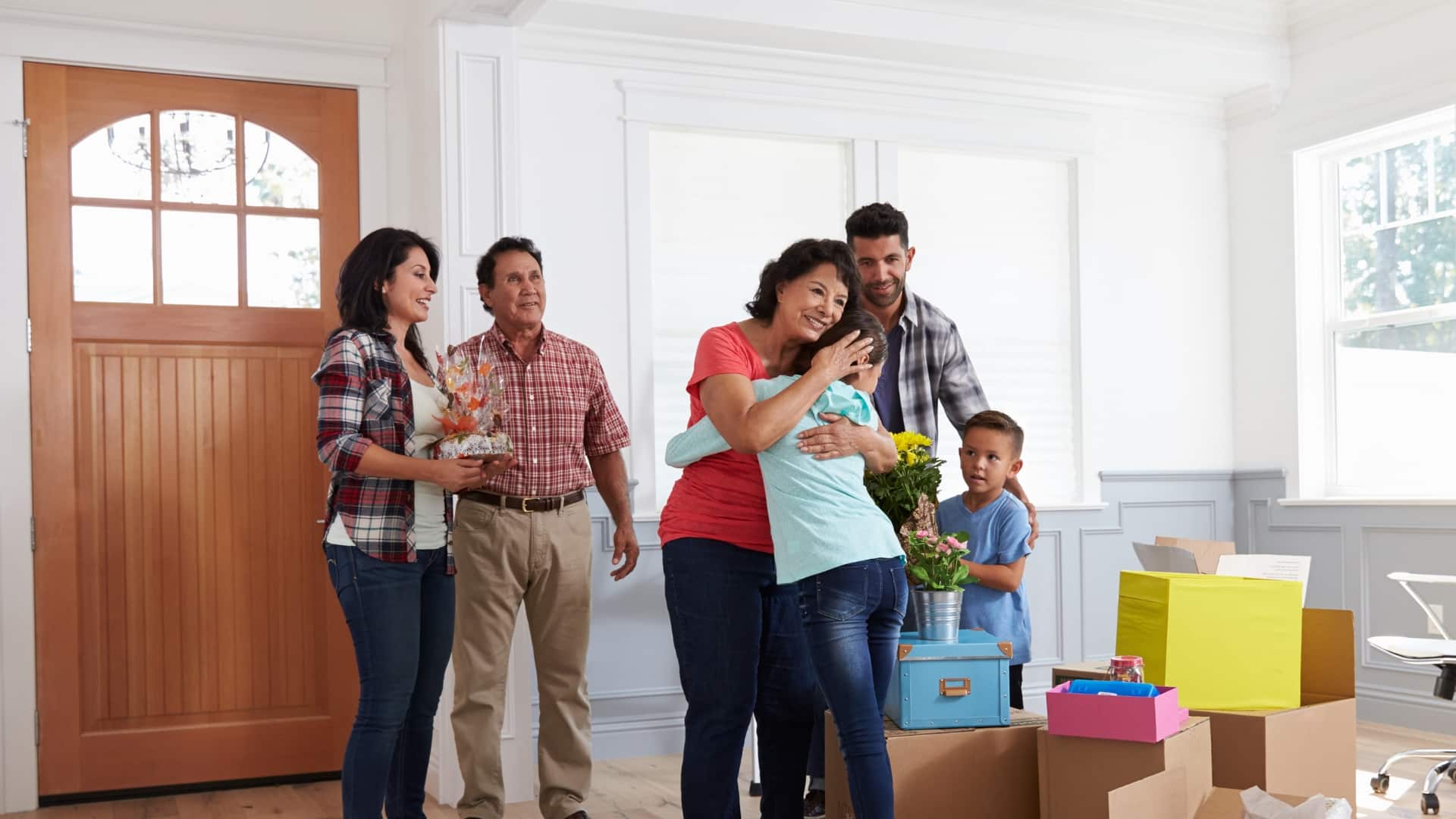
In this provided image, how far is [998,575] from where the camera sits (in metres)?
3.12

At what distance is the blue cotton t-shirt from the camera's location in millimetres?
3170

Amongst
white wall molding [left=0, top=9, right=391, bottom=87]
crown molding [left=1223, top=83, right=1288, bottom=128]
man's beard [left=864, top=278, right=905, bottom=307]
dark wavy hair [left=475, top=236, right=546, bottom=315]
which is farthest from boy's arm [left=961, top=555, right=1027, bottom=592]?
crown molding [left=1223, top=83, right=1288, bottom=128]

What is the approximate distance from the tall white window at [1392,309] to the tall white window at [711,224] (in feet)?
7.22

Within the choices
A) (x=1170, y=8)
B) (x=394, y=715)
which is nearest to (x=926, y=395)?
(x=394, y=715)

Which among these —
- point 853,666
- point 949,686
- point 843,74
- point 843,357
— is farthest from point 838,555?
point 843,74

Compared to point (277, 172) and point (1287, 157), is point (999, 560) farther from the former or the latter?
point (1287, 157)

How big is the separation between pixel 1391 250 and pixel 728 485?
4.04 meters

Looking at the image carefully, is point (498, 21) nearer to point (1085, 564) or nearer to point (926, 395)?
point (926, 395)

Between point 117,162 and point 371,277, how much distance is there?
1845mm

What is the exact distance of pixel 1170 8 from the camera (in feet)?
17.0

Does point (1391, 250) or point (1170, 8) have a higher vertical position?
point (1170, 8)

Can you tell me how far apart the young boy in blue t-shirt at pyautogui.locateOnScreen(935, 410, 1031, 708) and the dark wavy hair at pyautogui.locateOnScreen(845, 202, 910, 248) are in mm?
560

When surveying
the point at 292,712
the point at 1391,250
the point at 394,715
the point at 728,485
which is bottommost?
the point at 292,712

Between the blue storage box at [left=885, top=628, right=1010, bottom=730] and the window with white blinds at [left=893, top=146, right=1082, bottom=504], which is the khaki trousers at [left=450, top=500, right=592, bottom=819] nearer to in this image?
the blue storage box at [left=885, top=628, right=1010, bottom=730]
